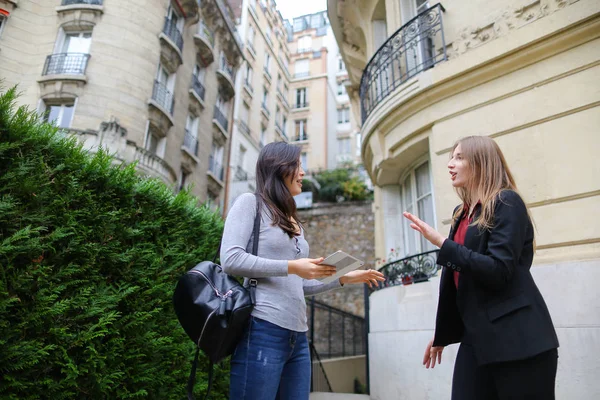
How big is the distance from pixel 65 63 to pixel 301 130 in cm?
2057

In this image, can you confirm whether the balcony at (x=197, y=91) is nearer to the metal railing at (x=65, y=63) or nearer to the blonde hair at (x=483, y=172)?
the metal railing at (x=65, y=63)

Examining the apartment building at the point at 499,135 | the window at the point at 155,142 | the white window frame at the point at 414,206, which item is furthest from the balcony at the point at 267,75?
the white window frame at the point at 414,206

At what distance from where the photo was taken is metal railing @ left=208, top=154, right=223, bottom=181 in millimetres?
20708

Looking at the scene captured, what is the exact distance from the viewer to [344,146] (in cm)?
3425

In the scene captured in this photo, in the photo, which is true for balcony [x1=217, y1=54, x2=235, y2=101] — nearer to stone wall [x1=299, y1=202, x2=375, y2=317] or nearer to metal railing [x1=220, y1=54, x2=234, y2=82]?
metal railing [x1=220, y1=54, x2=234, y2=82]

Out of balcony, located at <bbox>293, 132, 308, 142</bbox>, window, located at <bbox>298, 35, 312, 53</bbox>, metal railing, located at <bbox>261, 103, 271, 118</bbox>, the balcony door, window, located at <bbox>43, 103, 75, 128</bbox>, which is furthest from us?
window, located at <bbox>298, 35, 312, 53</bbox>


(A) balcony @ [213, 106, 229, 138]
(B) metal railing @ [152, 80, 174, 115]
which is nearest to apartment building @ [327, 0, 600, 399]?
(B) metal railing @ [152, 80, 174, 115]

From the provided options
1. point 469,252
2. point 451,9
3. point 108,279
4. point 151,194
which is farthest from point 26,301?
point 451,9

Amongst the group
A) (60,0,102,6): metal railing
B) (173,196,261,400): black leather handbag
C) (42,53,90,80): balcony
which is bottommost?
(173,196,261,400): black leather handbag

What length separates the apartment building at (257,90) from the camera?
23.8 meters

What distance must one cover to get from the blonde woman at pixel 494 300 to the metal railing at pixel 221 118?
20.2 m

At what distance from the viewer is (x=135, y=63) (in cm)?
1493

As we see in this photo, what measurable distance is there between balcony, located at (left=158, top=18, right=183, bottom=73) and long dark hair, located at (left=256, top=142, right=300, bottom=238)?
15.8 meters

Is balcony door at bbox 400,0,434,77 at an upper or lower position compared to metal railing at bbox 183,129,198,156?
lower
